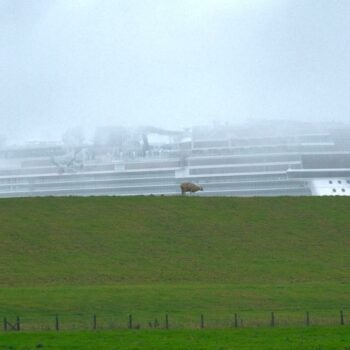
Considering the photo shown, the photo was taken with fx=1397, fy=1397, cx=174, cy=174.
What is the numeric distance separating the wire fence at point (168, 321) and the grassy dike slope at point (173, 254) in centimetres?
176

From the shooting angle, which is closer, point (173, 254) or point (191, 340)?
point (191, 340)

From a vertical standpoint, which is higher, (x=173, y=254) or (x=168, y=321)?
(x=173, y=254)

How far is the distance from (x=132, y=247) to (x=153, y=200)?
1077cm

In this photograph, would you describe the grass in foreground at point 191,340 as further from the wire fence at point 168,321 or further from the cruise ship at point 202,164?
the cruise ship at point 202,164

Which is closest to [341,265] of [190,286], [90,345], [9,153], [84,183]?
[190,286]

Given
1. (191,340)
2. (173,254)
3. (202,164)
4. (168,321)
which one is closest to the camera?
(191,340)

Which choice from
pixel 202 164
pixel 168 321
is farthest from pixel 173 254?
pixel 202 164

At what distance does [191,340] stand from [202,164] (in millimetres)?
75206

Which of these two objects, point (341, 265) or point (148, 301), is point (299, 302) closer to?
point (148, 301)

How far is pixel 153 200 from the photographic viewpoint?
64.9 meters

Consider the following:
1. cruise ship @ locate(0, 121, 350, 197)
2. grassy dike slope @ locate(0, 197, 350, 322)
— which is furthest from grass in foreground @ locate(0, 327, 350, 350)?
cruise ship @ locate(0, 121, 350, 197)

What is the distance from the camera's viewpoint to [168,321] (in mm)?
35219

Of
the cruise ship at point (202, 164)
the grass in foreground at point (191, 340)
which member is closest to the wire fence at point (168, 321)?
the grass in foreground at point (191, 340)

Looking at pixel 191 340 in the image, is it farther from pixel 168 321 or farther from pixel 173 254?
pixel 173 254
